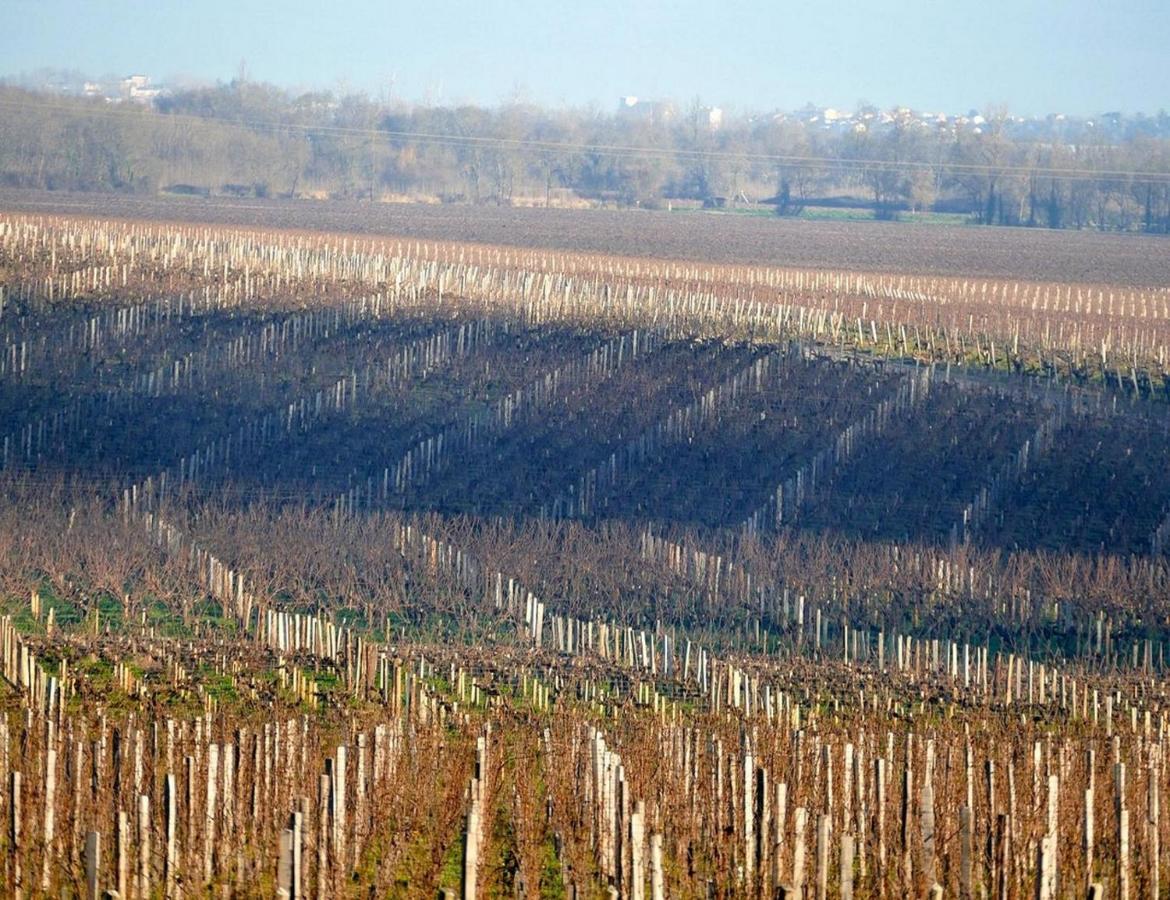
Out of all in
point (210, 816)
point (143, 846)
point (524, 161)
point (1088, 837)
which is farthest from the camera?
point (524, 161)

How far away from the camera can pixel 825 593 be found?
618 inches

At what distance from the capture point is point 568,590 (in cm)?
1575

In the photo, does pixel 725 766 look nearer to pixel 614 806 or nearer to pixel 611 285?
pixel 614 806

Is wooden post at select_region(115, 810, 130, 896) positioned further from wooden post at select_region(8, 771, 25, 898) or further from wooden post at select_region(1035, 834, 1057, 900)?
wooden post at select_region(1035, 834, 1057, 900)

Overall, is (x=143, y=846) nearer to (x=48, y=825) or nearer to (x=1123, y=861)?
(x=48, y=825)

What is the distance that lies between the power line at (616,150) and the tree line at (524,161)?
7.5 inches

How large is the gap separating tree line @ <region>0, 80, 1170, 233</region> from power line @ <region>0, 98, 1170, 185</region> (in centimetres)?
19

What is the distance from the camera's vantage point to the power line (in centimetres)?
8325

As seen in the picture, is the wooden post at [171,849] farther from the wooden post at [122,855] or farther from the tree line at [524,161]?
A: the tree line at [524,161]

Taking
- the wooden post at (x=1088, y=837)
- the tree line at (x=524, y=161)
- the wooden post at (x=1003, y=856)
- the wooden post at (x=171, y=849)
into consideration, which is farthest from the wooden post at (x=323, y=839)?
the tree line at (x=524, y=161)

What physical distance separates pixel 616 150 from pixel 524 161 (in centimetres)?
1072

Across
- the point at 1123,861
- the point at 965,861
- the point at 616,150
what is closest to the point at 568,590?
the point at 1123,861

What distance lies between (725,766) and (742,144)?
115438 millimetres

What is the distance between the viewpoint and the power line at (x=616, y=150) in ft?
273
